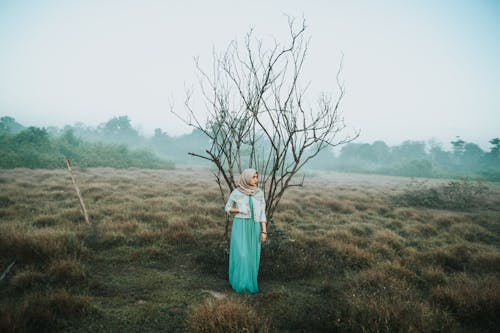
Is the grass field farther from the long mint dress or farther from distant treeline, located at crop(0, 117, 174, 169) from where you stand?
distant treeline, located at crop(0, 117, 174, 169)

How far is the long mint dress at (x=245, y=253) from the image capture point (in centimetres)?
393

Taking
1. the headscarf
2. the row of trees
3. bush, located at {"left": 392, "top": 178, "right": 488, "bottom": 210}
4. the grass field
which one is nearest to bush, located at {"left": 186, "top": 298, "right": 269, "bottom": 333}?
the grass field

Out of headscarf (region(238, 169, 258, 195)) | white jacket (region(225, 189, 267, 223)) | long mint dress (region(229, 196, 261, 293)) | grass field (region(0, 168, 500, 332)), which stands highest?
headscarf (region(238, 169, 258, 195))

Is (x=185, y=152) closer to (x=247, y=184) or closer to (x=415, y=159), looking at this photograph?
(x=415, y=159)

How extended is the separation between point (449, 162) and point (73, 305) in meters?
87.4

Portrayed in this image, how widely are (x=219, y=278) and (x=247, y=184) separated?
189 centimetres

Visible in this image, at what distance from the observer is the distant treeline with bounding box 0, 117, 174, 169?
79.0 feet

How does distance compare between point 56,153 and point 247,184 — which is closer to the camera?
point 247,184

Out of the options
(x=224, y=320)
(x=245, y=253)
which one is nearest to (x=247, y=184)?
(x=245, y=253)

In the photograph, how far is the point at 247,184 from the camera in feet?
12.9

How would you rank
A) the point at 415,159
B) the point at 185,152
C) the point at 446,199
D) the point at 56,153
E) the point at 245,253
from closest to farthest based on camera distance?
the point at 245,253, the point at 446,199, the point at 56,153, the point at 415,159, the point at 185,152

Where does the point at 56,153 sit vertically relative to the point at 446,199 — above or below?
above

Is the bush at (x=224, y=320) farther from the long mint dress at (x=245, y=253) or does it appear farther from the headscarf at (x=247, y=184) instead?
the headscarf at (x=247, y=184)

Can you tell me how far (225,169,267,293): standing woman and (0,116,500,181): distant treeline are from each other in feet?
101
